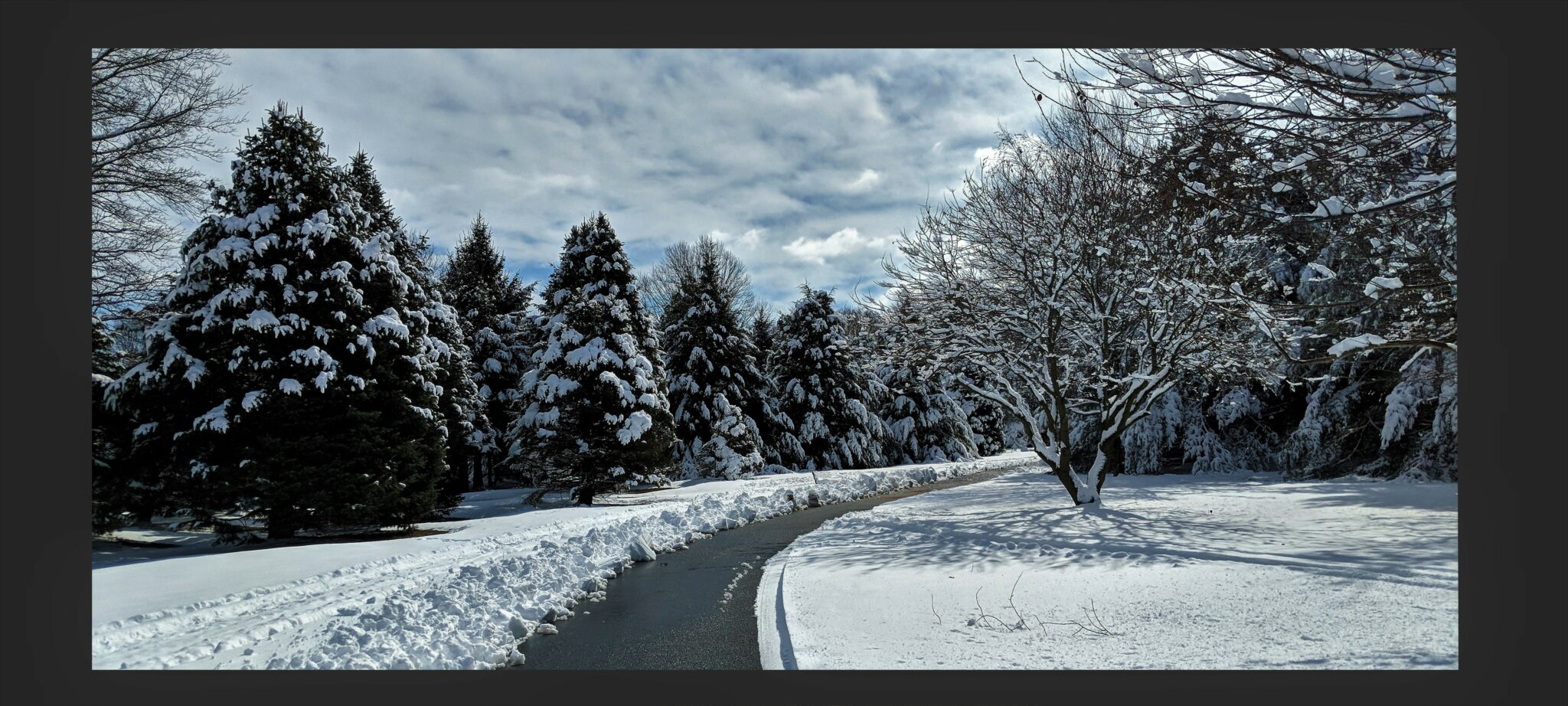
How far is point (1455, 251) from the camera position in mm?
5379

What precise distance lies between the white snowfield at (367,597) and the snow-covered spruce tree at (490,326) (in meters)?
11.9

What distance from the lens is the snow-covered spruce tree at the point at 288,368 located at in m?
9.87

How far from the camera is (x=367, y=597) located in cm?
667

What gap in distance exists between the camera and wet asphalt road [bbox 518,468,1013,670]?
5.62m

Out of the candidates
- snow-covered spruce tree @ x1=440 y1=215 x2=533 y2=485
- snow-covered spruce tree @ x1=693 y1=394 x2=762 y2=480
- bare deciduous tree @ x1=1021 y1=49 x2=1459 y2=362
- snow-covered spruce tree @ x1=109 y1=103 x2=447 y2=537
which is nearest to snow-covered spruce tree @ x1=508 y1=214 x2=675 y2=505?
snow-covered spruce tree @ x1=109 y1=103 x2=447 y2=537

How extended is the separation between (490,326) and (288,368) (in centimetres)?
1379

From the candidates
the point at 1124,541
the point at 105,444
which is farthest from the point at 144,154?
the point at 1124,541

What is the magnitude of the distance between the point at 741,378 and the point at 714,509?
489 inches

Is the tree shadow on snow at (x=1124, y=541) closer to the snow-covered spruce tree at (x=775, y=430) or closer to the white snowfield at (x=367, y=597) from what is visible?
the white snowfield at (x=367, y=597)

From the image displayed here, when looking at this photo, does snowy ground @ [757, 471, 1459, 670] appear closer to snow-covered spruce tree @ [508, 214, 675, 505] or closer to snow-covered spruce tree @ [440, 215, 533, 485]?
snow-covered spruce tree @ [508, 214, 675, 505]

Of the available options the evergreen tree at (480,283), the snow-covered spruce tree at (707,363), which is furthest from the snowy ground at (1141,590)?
the evergreen tree at (480,283)

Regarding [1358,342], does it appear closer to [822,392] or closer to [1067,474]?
[1067,474]
